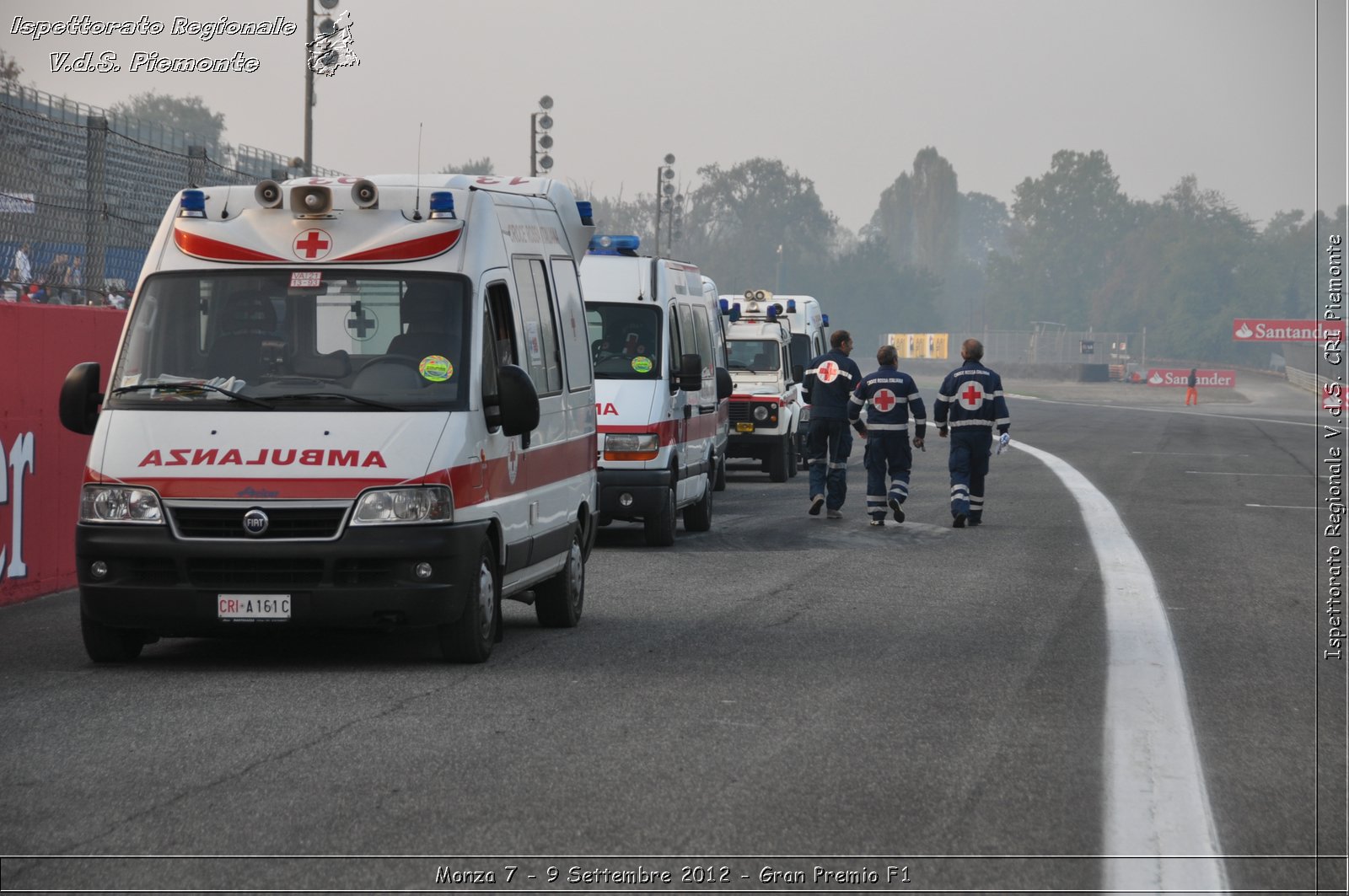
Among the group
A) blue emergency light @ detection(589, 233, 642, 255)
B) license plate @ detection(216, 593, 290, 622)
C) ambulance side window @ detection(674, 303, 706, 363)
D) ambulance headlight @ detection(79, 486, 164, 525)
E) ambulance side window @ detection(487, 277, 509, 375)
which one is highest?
blue emergency light @ detection(589, 233, 642, 255)

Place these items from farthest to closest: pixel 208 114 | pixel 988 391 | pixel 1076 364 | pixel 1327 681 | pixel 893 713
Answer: pixel 208 114, pixel 1076 364, pixel 988 391, pixel 1327 681, pixel 893 713

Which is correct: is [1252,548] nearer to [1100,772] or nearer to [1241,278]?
[1100,772]

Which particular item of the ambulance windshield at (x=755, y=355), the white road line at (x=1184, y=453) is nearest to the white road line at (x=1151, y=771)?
the ambulance windshield at (x=755, y=355)

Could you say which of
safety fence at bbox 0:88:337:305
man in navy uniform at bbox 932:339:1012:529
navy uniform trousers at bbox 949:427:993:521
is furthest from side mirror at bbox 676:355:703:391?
safety fence at bbox 0:88:337:305

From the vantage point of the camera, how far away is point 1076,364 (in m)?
116

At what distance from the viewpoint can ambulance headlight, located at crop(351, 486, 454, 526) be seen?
8.74 m

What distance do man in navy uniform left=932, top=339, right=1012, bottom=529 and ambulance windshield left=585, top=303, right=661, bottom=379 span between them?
3.50 metres

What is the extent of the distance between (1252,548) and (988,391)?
334 cm

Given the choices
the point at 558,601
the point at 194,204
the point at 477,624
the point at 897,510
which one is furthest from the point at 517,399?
the point at 897,510

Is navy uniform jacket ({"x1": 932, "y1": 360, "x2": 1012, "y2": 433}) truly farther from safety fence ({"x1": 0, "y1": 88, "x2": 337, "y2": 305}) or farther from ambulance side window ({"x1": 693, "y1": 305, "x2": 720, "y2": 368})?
safety fence ({"x1": 0, "y1": 88, "x2": 337, "y2": 305})

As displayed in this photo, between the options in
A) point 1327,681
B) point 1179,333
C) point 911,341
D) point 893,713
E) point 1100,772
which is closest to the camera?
point 1100,772

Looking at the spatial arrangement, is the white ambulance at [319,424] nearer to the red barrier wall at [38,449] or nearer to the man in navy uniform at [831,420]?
the red barrier wall at [38,449]

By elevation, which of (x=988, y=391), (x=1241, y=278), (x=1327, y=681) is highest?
(x=1241, y=278)

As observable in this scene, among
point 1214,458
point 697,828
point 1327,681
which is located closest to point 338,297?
point 697,828
